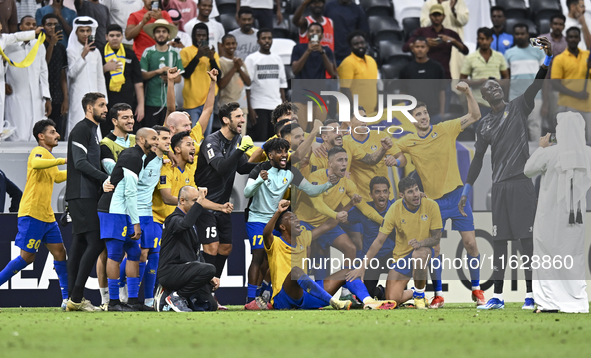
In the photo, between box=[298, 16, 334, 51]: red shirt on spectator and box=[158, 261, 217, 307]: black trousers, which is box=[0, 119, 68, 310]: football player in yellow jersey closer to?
box=[158, 261, 217, 307]: black trousers

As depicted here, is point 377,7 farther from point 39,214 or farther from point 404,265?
point 39,214

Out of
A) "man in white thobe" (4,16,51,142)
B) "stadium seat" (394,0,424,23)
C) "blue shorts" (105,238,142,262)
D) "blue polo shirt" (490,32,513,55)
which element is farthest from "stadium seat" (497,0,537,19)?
"blue shorts" (105,238,142,262)

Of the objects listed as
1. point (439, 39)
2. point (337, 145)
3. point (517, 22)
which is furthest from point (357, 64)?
point (517, 22)

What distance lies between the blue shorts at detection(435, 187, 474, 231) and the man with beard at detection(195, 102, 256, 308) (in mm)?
2188

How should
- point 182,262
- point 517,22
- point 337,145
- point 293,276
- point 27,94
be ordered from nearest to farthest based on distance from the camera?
point 182,262 < point 293,276 < point 337,145 < point 27,94 < point 517,22

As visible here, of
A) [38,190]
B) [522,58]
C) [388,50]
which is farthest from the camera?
[388,50]

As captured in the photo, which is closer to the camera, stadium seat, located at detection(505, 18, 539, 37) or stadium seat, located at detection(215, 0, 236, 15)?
stadium seat, located at detection(215, 0, 236, 15)

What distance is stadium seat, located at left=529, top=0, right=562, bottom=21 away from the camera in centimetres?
1496

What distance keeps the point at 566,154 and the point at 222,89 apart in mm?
5500

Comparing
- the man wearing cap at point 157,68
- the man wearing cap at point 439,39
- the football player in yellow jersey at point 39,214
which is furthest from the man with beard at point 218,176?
the man wearing cap at point 439,39

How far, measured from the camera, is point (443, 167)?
27.2ft

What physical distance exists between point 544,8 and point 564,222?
29.7 feet

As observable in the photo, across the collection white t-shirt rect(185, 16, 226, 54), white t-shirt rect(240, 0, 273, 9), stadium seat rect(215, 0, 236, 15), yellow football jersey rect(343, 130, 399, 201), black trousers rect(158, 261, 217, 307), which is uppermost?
stadium seat rect(215, 0, 236, 15)

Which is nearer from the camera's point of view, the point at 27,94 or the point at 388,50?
the point at 27,94
